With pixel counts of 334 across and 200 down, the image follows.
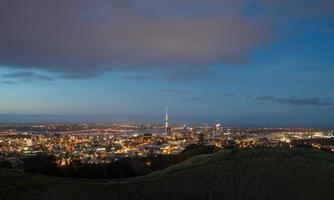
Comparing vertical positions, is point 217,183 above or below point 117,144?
above

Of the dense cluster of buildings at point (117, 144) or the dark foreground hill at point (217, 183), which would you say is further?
the dense cluster of buildings at point (117, 144)

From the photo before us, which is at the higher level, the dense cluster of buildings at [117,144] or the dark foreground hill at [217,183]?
the dark foreground hill at [217,183]

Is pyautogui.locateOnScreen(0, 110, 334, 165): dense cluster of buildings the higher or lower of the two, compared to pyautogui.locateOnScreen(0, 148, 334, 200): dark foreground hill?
lower

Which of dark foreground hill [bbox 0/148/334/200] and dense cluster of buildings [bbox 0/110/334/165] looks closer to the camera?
dark foreground hill [bbox 0/148/334/200]

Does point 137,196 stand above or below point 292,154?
below

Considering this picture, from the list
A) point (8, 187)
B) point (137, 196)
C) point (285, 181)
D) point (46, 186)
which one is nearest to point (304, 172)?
point (285, 181)

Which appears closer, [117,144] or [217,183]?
[217,183]

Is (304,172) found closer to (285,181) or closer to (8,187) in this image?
(285,181)

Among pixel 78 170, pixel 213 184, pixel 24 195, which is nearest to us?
pixel 24 195
